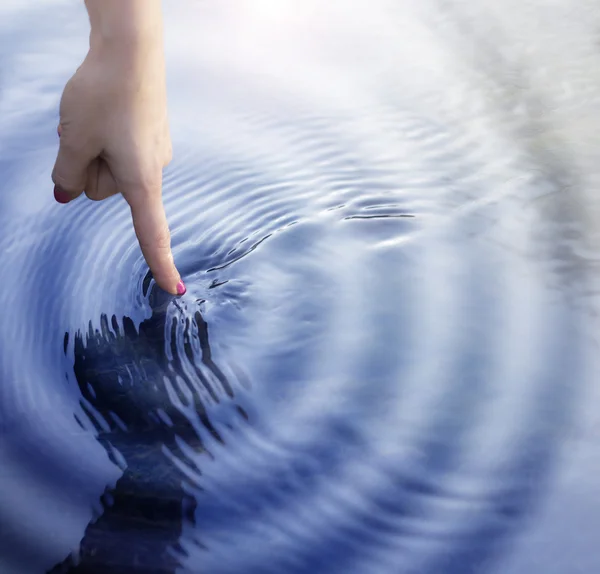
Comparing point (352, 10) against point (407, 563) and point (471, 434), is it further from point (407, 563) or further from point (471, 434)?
point (407, 563)

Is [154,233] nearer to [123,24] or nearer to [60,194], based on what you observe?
[60,194]

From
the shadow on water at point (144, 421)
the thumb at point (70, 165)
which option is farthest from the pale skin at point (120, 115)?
the shadow on water at point (144, 421)

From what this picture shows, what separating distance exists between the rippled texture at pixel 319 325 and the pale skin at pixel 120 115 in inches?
7.5

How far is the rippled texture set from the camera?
2.28ft

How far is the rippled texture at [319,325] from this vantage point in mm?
695

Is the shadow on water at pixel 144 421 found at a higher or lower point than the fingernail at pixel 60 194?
lower

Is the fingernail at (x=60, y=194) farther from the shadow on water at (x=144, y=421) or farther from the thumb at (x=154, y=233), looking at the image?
the shadow on water at (x=144, y=421)

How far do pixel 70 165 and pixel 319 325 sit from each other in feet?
1.10

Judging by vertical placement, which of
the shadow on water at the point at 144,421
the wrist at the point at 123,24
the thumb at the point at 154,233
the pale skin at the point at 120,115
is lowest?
the shadow on water at the point at 144,421

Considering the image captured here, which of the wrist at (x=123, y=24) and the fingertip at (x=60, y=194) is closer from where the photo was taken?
the wrist at (x=123, y=24)

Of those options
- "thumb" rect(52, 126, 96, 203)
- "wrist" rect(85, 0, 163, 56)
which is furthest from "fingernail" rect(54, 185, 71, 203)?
"wrist" rect(85, 0, 163, 56)

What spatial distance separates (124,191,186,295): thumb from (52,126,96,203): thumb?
0.16 ft

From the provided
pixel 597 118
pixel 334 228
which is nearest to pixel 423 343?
pixel 334 228

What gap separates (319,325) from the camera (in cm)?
89
